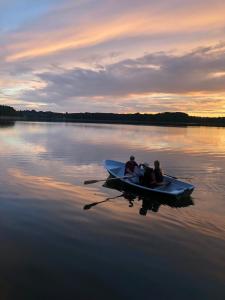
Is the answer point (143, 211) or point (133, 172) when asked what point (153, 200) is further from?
point (133, 172)

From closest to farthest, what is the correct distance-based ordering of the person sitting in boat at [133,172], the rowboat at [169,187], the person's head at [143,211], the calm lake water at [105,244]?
the calm lake water at [105,244]
the person's head at [143,211]
the rowboat at [169,187]
the person sitting in boat at [133,172]

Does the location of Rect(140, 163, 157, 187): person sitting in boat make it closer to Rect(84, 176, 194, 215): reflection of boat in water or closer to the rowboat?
the rowboat

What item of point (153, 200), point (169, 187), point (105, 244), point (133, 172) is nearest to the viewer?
point (105, 244)

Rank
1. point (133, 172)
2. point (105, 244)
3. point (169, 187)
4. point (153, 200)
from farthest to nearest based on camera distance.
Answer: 1. point (133, 172)
2. point (169, 187)
3. point (153, 200)
4. point (105, 244)

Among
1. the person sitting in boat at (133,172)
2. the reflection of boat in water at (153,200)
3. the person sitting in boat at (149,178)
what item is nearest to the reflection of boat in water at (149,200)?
the reflection of boat in water at (153,200)

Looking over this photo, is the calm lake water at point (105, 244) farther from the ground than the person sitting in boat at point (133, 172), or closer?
closer

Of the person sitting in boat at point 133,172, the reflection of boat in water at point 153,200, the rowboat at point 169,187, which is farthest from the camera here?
the person sitting in boat at point 133,172

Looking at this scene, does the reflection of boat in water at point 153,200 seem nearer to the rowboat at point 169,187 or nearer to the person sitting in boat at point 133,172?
the rowboat at point 169,187

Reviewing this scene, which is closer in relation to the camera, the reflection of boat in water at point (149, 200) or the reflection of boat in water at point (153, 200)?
the reflection of boat in water at point (149, 200)

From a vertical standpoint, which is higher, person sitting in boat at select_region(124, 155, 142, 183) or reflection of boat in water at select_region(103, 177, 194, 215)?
person sitting in boat at select_region(124, 155, 142, 183)

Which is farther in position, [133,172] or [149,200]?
[133,172]

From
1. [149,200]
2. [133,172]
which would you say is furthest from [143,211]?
[133,172]

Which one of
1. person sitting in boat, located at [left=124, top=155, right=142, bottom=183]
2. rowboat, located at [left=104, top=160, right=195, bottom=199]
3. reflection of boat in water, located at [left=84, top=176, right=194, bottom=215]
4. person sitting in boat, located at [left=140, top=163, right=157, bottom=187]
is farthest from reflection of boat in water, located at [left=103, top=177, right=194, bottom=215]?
person sitting in boat, located at [left=124, top=155, right=142, bottom=183]

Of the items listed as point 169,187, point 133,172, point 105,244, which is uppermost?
point 133,172
